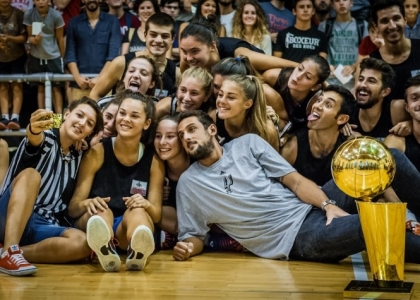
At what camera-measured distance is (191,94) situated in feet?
16.6

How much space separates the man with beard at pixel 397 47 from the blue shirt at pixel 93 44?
2709 millimetres

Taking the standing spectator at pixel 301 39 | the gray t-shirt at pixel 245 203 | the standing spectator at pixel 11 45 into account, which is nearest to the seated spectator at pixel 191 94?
the gray t-shirt at pixel 245 203

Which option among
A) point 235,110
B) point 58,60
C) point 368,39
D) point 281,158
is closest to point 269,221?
point 281,158

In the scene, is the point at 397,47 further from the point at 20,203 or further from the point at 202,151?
the point at 20,203

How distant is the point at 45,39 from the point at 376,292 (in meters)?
4.84

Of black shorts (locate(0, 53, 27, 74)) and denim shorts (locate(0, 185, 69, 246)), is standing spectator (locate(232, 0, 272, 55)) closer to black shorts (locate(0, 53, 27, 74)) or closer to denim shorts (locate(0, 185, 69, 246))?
black shorts (locate(0, 53, 27, 74))

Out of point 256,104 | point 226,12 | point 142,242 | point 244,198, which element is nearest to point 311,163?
point 256,104

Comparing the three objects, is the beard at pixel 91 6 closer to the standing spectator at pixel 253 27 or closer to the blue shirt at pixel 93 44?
the blue shirt at pixel 93 44

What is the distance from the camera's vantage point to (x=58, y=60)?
7391mm

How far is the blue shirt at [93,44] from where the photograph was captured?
734 centimetres

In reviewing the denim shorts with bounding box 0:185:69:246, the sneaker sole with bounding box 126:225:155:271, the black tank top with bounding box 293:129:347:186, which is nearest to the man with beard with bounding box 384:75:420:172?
the black tank top with bounding box 293:129:347:186

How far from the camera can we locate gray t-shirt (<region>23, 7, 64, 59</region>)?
7.30m

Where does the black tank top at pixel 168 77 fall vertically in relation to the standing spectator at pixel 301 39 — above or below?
below

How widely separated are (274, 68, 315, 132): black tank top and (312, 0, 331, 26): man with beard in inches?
96.9
